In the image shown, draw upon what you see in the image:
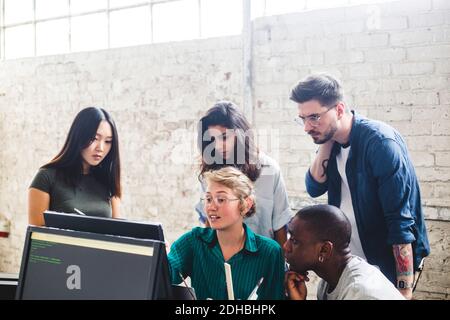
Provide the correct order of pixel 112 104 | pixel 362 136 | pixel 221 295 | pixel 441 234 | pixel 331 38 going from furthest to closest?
pixel 112 104, pixel 331 38, pixel 441 234, pixel 362 136, pixel 221 295

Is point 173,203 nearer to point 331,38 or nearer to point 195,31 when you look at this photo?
point 195,31

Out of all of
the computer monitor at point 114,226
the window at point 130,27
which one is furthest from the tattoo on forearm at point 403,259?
the window at point 130,27

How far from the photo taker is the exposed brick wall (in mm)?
2957

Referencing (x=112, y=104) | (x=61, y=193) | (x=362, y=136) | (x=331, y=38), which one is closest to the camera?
(x=362, y=136)

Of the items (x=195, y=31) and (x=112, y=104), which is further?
(x=112, y=104)

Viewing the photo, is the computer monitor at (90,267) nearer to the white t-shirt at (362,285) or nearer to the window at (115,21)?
the white t-shirt at (362,285)

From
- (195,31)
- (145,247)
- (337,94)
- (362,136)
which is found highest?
(195,31)

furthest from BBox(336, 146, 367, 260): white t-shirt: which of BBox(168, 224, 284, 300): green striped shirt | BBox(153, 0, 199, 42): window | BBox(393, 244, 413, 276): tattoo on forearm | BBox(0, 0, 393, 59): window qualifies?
BBox(153, 0, 199, 42): window

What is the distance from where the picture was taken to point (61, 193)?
2191 mm

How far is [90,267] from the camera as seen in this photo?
3.91ft

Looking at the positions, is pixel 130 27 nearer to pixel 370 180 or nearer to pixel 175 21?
pixel 175 21

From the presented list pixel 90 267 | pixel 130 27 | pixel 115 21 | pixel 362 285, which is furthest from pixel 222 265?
pixel 115 21
